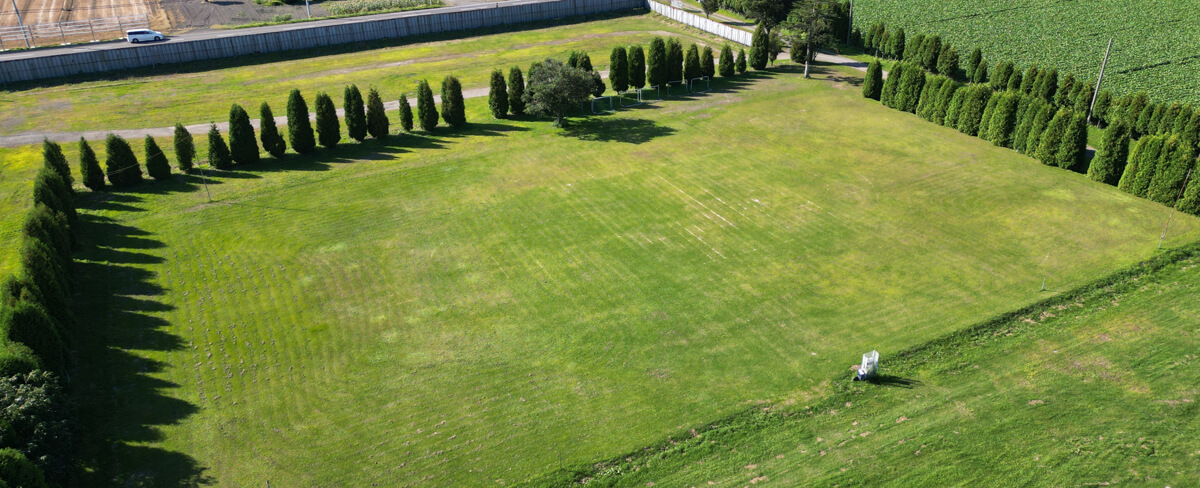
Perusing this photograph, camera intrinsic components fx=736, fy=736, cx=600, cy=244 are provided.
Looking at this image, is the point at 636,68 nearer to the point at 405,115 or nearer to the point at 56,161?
the point at 405,115

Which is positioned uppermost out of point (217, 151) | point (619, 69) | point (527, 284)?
point (619, 69)

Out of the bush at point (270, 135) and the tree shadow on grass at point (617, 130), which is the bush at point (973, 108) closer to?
the tree shadow on grass at point (617, 130)

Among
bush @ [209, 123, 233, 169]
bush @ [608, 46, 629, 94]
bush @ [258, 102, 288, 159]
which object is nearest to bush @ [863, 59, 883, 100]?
bush @ [608, 46, 629, 94]

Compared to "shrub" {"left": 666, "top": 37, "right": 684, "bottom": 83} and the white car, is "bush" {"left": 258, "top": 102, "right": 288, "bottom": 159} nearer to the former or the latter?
"shrub" {"left": 666, "top": 37, "right": 684, "bottom": 83}

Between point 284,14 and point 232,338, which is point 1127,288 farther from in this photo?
point 284,14

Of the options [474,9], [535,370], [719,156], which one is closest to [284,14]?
[474,9]

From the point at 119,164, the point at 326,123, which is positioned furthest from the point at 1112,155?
the point at 119,164

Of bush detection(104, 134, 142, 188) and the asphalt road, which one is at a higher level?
the asphalt road

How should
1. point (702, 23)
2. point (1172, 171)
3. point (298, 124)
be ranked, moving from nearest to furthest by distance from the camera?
point (1172, 171), point (298, 124), point (702, 23)
